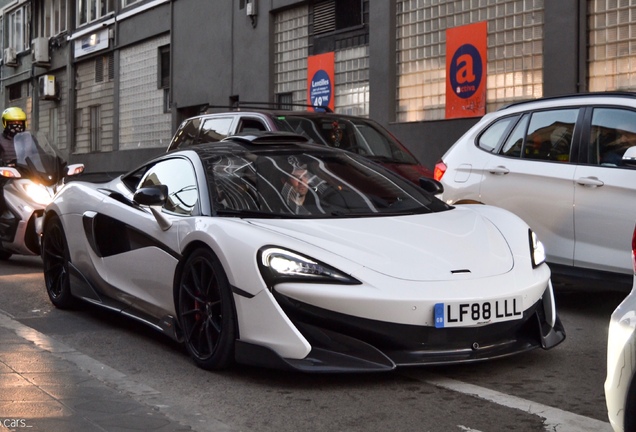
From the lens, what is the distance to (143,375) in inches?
225

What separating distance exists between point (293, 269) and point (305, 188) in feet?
3.64

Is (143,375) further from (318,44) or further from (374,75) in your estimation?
(318,44)

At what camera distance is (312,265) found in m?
5.25

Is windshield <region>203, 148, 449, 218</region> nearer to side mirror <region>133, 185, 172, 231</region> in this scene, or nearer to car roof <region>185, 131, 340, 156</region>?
car roof <region>185, 131, 340, 156</region>

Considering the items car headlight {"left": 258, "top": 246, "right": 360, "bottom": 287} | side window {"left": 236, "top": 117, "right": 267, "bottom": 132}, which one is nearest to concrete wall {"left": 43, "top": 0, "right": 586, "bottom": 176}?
side window {"left": 236, "top": 117, "right": 267, "bottom": 132}

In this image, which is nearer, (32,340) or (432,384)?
(432,384)

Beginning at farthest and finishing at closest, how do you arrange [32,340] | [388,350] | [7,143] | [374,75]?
[374,75]
[7,143]
[32,340]
[388,350]

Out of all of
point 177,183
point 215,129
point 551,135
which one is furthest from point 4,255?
point 551,135

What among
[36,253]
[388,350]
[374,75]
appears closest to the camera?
[388,350]

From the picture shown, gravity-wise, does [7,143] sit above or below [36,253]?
above

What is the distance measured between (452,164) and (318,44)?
1116 cm

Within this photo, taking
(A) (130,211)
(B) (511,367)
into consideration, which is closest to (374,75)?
(A) (130,211)

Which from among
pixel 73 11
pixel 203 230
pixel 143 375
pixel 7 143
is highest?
pixel 73 11

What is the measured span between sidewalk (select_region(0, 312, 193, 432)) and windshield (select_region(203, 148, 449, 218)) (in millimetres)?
1232
